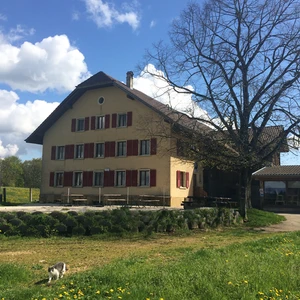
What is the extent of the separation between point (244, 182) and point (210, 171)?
14.6m

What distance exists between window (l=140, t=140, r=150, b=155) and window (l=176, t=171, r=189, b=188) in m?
3.08

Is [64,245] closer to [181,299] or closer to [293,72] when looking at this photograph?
[181,299]

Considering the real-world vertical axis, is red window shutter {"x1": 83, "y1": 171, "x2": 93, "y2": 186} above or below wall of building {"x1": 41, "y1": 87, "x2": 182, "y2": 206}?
below

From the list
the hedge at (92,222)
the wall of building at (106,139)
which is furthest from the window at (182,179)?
the hedge at (92,222)

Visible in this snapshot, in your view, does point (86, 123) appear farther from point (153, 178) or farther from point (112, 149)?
point (153, 178)

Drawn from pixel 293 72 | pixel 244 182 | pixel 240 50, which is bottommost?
pixel 244 182

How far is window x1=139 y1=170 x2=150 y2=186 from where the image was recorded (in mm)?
29531

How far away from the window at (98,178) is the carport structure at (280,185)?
512 inches

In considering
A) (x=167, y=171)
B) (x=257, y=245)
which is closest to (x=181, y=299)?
(x=257, y=245)

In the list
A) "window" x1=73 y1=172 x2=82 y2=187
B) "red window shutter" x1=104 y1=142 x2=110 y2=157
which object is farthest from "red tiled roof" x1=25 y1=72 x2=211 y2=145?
"window" x1=73 y1=172 x2=82 y2=187

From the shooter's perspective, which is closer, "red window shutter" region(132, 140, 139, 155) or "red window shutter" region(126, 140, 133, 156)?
"red window shutter" region(132, 140, 139, 155)

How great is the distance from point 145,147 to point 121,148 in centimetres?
241

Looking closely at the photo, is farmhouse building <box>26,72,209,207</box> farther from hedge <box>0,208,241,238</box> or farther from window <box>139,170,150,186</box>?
hedge <box>0,208,241,238</box>

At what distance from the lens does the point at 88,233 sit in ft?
41.2
